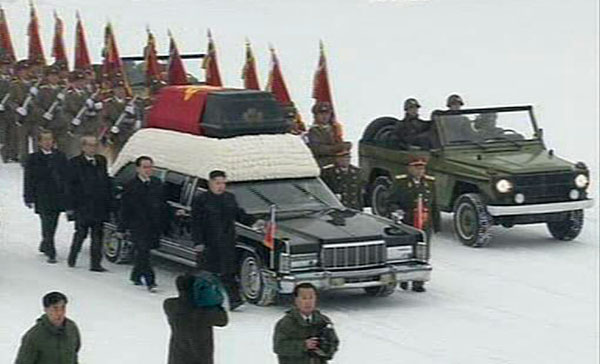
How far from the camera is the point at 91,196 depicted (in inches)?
737

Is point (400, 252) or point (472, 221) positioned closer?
point (400, 252)

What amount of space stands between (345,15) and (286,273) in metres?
32.5

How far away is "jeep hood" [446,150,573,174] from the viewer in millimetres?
21328

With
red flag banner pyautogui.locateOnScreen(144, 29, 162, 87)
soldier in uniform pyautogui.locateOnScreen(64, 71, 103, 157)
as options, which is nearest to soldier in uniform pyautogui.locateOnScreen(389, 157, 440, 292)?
soldier in uniform pyautogui.locateOnScreen(64, 71, 103, 157)

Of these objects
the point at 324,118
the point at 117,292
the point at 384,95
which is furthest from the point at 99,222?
the point at 384,95

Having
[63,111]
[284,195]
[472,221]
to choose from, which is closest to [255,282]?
[284,195]

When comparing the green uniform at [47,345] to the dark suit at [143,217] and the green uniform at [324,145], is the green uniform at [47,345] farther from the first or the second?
the green uniform at [324,145]

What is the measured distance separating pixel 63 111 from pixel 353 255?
9.04 metres

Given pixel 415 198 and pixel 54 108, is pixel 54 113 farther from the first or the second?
pixel 415 198

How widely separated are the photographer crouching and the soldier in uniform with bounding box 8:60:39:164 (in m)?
13.8

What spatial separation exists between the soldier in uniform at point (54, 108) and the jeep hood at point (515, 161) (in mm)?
6065

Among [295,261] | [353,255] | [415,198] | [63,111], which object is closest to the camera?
[295,261]

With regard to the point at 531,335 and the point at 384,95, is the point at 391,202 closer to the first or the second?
the point at 531,335

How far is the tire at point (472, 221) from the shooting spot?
21.1 meters
